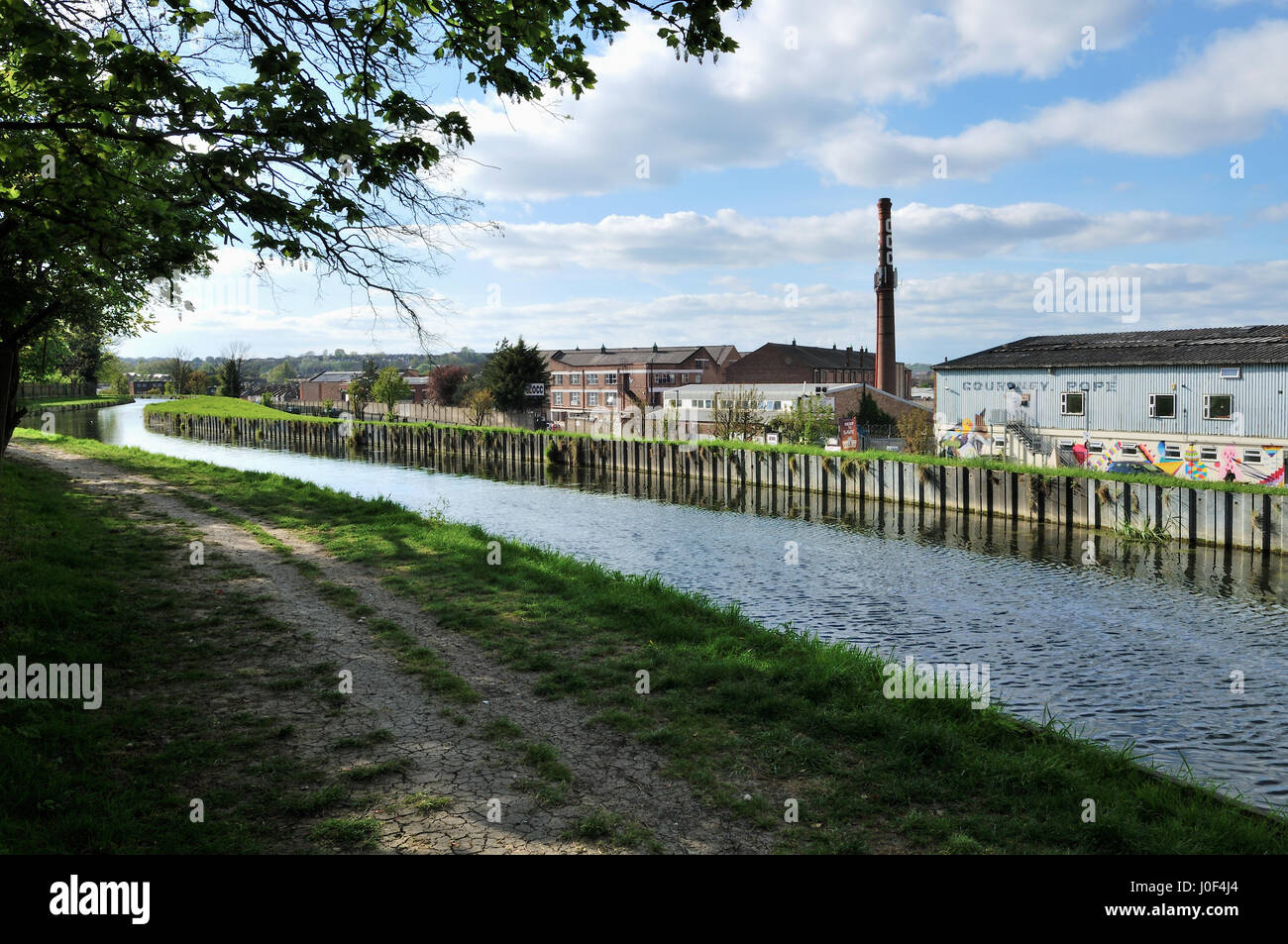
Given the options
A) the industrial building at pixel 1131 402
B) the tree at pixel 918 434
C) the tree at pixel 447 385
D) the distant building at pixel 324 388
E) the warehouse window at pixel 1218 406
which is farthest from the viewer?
the distant building at pixel 324 388

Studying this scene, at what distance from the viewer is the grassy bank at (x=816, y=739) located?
601 centimetres

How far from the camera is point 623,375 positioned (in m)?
98.0

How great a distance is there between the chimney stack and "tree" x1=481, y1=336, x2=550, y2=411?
1369 inches

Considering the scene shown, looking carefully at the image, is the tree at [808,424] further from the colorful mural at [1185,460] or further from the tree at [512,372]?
the tree at [512,372]

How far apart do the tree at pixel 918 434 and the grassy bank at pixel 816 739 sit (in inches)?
1547

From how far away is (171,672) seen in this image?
8.57 m

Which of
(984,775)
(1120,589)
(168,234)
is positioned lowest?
(1120,589)

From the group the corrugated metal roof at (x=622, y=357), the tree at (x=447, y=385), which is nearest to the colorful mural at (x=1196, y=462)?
the corrugated metal roof at (x=622, y=357)

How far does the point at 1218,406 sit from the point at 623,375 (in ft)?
222

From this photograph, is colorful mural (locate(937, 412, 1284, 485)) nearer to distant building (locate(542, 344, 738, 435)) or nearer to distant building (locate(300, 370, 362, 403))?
distant building (locate(542, 344, 738, 435))

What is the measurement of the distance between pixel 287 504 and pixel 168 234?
15.3m

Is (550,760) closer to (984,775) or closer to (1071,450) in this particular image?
(984,775)
